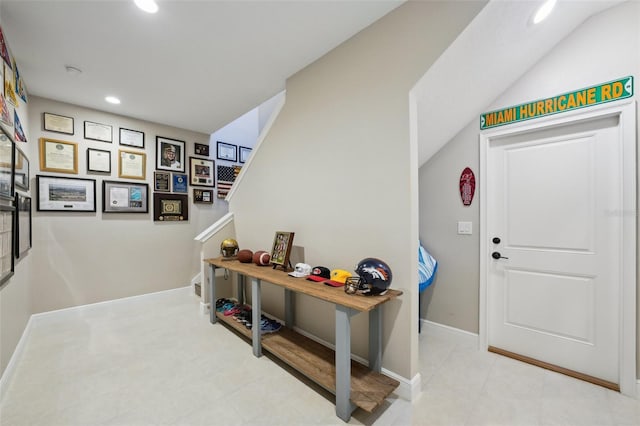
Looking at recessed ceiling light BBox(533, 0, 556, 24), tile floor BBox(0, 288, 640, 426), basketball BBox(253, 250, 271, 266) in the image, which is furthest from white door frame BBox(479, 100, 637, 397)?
basketball BBox(253, 250, 271, 266)

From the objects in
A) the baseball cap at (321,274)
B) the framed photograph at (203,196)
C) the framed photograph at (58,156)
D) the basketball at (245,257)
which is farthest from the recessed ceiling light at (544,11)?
the framed photograph at (58,156)

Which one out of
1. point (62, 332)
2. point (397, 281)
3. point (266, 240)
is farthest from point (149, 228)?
point (397, 281)

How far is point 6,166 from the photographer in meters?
1.91

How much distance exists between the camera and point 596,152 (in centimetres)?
195

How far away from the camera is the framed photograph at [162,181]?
4035 mm

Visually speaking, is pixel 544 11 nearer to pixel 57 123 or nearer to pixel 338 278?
pixel 338 278

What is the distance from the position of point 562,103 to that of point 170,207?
498 centimetres

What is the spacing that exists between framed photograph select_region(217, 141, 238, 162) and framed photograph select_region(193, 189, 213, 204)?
700mm

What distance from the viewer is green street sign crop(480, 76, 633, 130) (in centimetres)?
182

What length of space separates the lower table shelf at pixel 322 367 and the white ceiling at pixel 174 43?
8.82 ft

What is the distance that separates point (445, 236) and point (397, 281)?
1158 mm

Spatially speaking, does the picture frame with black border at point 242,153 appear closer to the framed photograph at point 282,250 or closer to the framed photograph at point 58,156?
the framed photograph at point 58,156

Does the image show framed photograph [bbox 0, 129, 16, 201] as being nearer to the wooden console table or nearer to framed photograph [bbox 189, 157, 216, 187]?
the wooden console table

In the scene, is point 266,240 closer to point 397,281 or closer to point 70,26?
point 397,281
